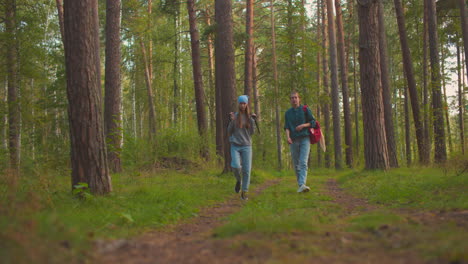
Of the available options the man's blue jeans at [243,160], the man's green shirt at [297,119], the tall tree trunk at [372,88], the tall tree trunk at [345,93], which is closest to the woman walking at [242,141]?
the man's blue jeans at [243,160]

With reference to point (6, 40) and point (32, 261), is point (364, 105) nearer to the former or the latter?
point (32, 261)

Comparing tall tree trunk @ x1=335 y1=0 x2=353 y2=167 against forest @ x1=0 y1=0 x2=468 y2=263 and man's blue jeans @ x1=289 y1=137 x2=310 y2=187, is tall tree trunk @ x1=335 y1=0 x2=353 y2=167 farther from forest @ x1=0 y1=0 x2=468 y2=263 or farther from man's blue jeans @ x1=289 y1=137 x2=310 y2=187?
man's blue jeans @ x1=289 y1=137 x2=310 y2=187

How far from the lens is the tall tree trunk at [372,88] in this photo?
1034 cm

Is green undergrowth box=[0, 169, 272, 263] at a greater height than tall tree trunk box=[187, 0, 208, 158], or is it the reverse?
tall tree trunk box=[187, 0, 208, 158]

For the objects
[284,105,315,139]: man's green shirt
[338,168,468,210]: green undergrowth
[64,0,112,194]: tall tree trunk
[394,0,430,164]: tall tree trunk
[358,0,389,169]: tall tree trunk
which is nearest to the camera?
[338,168,468,210]: green undergrowth

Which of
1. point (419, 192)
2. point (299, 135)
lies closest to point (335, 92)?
point (299, 135)

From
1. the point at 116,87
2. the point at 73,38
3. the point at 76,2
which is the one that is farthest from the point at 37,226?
the point at 116,87

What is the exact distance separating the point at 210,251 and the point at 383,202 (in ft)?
13.6

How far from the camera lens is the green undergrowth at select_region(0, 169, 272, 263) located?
240 centimetres

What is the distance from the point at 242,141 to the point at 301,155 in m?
1.39

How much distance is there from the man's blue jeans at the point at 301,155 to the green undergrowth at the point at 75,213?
171 centimetres

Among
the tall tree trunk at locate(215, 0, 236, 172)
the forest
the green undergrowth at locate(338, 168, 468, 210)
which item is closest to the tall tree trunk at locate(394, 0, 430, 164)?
the forest

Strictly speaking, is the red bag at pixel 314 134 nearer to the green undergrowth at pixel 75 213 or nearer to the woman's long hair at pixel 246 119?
the woman's long hair at pixel 246 119

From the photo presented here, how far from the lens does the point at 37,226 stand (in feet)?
8.86
